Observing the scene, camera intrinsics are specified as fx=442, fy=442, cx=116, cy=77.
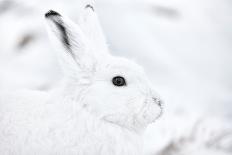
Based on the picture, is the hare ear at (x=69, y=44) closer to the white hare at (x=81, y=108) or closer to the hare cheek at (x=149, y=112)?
A: the white hare at (x=81, y=108)

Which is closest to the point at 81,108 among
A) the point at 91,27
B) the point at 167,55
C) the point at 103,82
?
the point at 103,82

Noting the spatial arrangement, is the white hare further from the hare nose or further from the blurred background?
the blurred background

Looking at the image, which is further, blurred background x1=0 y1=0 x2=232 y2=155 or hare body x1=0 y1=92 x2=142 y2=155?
blurred background x1=0 y1=0 x2=232 y2=155

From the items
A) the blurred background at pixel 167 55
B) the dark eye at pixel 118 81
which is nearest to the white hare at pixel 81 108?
the dark eye at pixel 118 81

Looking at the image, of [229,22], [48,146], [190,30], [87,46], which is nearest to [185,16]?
[190,30]

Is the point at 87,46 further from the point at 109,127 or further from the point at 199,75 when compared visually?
the point at 199,75

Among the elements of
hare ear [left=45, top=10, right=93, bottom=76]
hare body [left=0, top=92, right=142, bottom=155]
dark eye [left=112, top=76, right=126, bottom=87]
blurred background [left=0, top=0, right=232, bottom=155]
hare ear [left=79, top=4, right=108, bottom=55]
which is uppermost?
blurred background [left=0, top=0, right=232, bottom=155]

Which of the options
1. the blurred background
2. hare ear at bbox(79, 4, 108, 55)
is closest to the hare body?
hare ear at bbox(79, 4, 108, 55)
